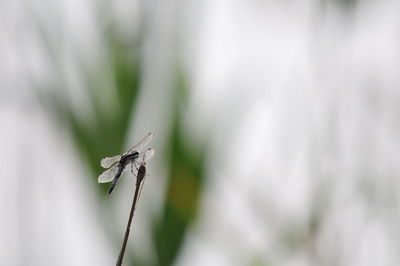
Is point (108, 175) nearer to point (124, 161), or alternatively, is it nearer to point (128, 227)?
point (124, 161)

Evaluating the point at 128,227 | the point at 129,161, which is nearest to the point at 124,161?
the point at 129,161

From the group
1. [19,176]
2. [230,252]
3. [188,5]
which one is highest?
A: [188,5]

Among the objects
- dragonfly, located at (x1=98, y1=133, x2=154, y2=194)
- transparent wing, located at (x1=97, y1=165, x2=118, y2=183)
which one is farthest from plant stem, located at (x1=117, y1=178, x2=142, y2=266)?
transparent wing, located at (x1=97, y1=165, x2=118, y2=183)

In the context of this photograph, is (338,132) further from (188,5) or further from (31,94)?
(31,94)

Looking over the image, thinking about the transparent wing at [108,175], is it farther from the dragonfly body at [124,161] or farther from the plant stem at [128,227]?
the plant stem at [128,227]

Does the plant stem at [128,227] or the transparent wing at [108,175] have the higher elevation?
the plant stem at [128,227]

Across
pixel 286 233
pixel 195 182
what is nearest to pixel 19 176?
pixel 195 182

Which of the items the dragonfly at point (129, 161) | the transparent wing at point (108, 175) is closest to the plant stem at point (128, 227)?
the dragonfly at point (129, 161)

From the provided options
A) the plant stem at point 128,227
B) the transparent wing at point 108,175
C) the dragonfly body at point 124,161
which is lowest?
the transparent wing at point 108,175

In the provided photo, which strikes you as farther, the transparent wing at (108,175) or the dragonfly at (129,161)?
the transparent wing at (108,175)
